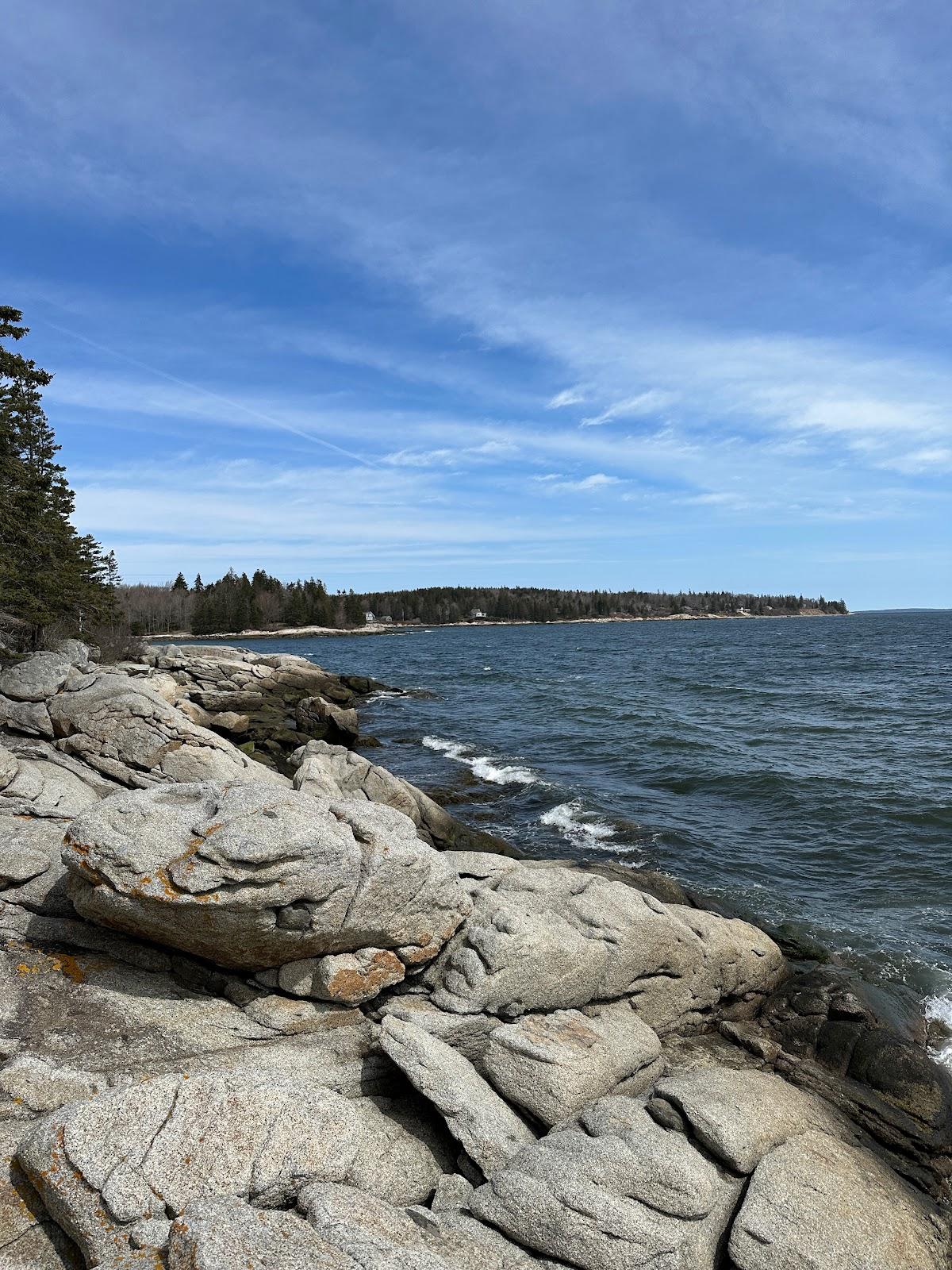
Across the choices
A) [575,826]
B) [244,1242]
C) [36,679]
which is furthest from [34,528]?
[244,1242]

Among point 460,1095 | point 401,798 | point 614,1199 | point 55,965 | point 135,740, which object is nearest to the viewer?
point 614,1199

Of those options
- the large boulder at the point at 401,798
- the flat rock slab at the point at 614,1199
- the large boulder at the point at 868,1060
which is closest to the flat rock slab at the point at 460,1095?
the flat rock slab at the point at 614,1199

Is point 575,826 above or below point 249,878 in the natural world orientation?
below

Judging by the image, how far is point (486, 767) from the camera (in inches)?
1122

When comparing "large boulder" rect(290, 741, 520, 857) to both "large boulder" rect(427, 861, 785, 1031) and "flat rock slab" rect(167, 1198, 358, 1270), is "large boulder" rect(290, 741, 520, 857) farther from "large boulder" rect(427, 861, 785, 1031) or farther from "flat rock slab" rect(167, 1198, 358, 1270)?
"flat rock slab" rect(167, 1198, 358, 1270)

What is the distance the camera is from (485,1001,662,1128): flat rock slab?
7352 millimetres

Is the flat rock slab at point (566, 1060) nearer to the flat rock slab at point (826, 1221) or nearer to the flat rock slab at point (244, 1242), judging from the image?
the flat rock slab at point (826, 1221)

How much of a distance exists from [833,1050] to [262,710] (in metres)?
28.0

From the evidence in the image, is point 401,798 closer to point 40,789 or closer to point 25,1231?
point 40,789

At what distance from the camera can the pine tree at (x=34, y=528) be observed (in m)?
27.3

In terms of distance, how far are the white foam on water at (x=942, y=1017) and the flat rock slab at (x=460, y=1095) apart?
23.7 ft

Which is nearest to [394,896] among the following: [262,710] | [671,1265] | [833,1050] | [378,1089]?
[378,1089]

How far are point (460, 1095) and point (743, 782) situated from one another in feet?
66.1

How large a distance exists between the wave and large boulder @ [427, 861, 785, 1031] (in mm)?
14091
